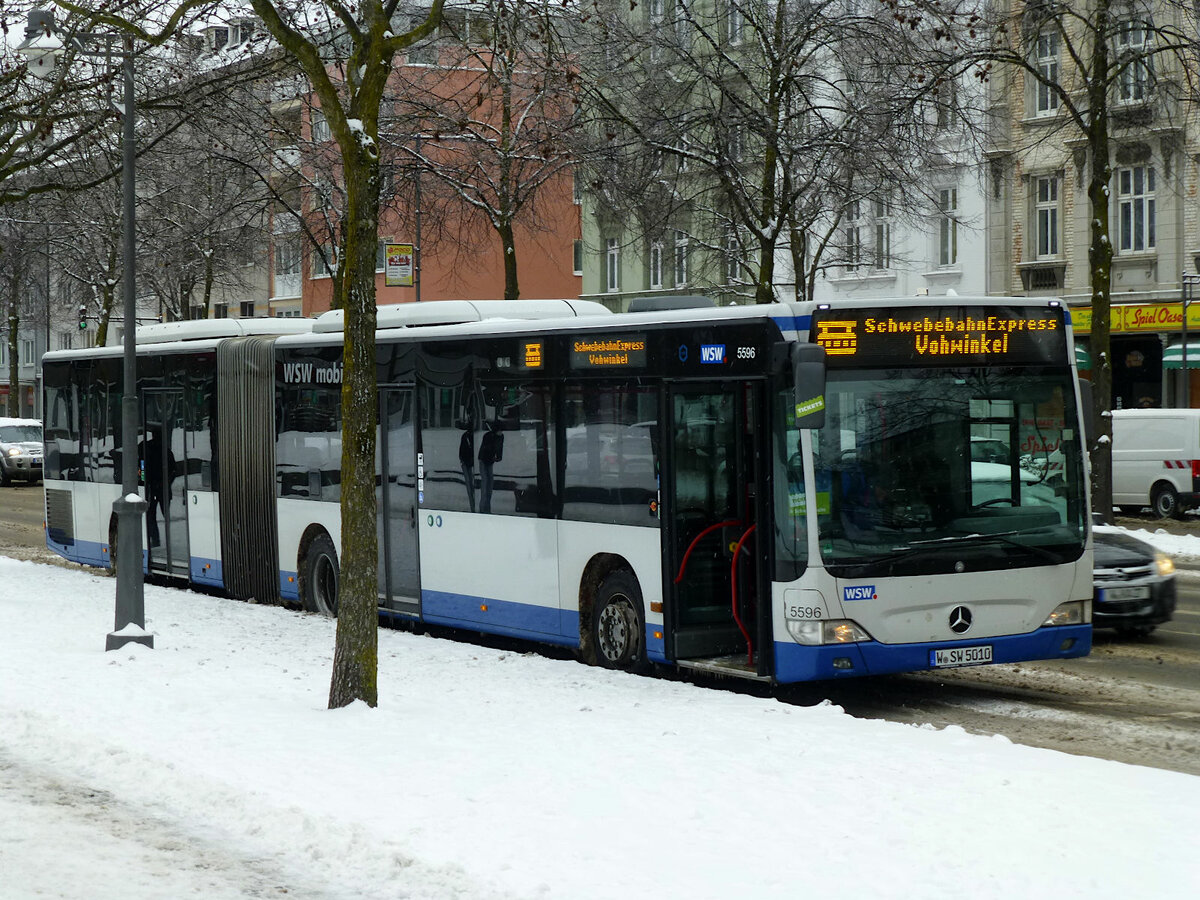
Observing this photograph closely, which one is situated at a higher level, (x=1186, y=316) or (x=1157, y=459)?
(x=1186, y=316)

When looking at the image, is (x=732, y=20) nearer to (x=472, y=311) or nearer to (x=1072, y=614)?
(x=472, y=311)

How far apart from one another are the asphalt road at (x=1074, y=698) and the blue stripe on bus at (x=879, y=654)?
252 millimetres

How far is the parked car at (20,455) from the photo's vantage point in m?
48.8

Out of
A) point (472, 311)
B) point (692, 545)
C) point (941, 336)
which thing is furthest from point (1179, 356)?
point (692, 545)

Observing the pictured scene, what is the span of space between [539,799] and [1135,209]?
33152mm

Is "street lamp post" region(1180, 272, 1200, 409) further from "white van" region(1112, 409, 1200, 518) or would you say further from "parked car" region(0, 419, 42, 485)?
"parked car" region(0, 419, 42, 485)

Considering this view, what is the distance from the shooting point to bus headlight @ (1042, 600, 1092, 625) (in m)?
11.6

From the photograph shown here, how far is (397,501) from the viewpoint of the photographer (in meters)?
15.6

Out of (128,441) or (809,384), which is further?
(128,441)

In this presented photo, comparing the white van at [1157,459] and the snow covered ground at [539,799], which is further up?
the white van at [1157,459]

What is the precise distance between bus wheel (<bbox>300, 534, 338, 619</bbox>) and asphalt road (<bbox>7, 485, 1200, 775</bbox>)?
5291 mm

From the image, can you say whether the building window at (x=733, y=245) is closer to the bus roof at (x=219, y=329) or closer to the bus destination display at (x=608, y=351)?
the bus roof at (x=219, y=329)

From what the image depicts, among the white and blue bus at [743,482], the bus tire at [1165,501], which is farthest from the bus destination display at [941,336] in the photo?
the bus tire at [1165,501]

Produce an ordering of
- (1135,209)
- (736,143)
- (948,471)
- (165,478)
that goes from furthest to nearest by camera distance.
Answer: (1135,209) → (736,143) → (165,478) → (948,471)
